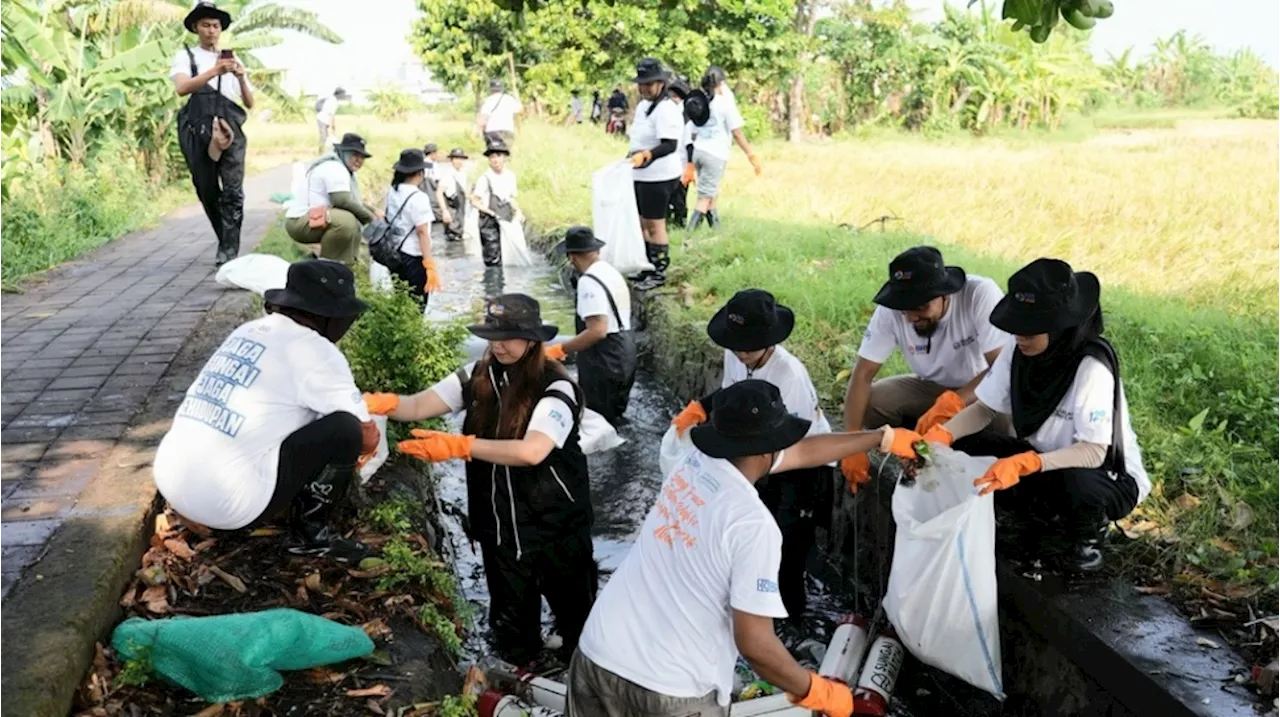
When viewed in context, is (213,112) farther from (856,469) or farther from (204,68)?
(856,469)

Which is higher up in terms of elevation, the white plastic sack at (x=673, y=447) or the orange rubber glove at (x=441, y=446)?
the orange rubber glove at (x=441, y=446)

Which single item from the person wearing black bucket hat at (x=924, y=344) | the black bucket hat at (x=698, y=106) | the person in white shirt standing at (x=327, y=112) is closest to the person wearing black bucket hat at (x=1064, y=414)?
the person wearing black bucket hat at (x=924, y=344)

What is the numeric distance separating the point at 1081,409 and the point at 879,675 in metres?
1.21

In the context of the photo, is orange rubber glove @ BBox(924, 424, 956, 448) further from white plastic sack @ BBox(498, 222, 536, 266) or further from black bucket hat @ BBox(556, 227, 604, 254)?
white plastic sack @ BBox(498, 222, 536, 266)

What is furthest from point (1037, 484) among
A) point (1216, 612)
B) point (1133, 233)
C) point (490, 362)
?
point (1133, 233)

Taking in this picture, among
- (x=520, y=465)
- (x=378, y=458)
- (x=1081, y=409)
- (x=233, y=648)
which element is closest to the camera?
(x=233, y=648)

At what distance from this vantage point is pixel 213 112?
7328mm

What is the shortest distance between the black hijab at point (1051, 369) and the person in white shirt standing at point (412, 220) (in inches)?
196

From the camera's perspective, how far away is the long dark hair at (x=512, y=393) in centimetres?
388

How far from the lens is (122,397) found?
5137 millimetres

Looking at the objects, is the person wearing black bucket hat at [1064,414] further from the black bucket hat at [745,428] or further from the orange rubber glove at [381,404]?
→ the orange rubber glove at [381,404]

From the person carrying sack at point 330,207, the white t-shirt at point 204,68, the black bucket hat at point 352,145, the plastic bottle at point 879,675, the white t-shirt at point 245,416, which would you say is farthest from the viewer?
the black bucket hat at point 352,145

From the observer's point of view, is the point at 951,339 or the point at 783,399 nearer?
the point at 783,399

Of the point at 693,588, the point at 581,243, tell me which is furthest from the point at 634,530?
the point at 693,588
